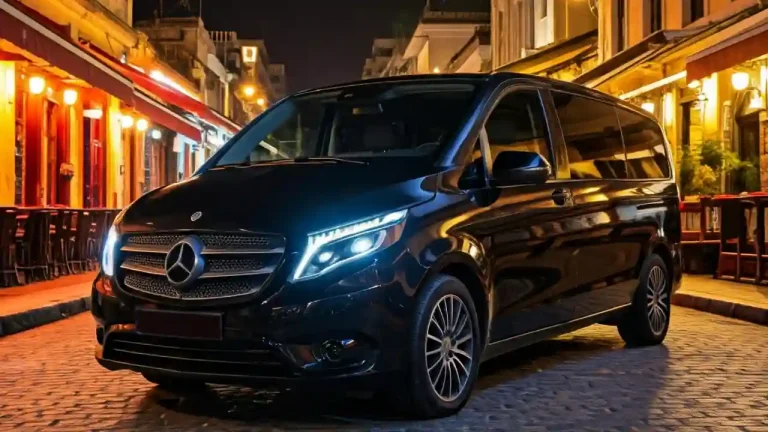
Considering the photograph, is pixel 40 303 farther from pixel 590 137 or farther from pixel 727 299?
pixel 727 299

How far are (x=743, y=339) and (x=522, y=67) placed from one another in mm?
19424

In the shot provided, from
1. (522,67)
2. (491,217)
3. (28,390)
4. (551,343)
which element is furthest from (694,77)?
(522,67)

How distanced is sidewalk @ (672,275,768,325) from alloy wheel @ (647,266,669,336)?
2159 mm

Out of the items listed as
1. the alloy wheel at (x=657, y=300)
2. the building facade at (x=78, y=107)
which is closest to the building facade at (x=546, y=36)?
the building facade at (x=78, y=107)

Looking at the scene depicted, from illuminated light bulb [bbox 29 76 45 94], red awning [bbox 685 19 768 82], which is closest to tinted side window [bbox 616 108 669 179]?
red awning [bbox 685 19 768 82]

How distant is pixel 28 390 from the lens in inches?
247

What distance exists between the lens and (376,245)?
4801mm

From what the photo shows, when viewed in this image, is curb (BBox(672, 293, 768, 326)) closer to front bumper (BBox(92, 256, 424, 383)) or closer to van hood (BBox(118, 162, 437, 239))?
van hood (BBox(118, 162, 437, 239))

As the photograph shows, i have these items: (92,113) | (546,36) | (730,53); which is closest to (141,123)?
(92,113)

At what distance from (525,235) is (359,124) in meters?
1.36

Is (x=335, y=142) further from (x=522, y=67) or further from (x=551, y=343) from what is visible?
(x=522, y=67)

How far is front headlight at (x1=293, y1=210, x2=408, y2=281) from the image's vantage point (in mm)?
4699

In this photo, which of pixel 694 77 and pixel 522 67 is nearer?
pixel 694 77

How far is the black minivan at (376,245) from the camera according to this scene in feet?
15.5
